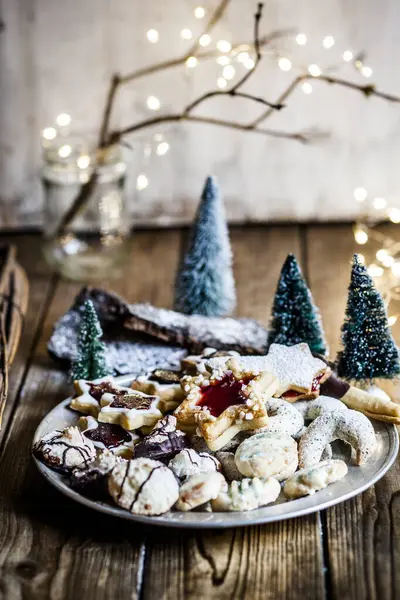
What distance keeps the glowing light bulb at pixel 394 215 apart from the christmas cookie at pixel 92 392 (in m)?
1.12

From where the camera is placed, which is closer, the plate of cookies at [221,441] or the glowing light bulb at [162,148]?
the plate of cookies at [221,441]

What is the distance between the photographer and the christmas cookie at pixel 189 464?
122 cm

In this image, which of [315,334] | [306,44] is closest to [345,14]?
[306,44]

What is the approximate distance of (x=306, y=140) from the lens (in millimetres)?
2260

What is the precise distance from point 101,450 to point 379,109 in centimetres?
131

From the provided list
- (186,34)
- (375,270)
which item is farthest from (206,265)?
(186,34)

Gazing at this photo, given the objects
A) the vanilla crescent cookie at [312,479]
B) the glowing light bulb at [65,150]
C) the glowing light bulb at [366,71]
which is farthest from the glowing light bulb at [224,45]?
the vanilla crescent cookie at [312,479]

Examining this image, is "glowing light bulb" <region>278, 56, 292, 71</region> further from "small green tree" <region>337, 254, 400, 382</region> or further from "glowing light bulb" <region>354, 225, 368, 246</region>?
"small green tree" <region>337, 254, 400, 382</region>

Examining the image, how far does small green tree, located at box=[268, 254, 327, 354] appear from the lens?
158 cm

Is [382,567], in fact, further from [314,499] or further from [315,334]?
[315,334]

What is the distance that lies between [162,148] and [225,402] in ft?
3.57

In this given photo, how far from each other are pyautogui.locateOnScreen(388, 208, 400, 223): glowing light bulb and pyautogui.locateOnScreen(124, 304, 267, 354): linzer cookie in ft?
2.46

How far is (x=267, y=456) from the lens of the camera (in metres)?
1.21

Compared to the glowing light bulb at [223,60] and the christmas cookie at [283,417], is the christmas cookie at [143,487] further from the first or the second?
the glowing light bulb at [223,60]
